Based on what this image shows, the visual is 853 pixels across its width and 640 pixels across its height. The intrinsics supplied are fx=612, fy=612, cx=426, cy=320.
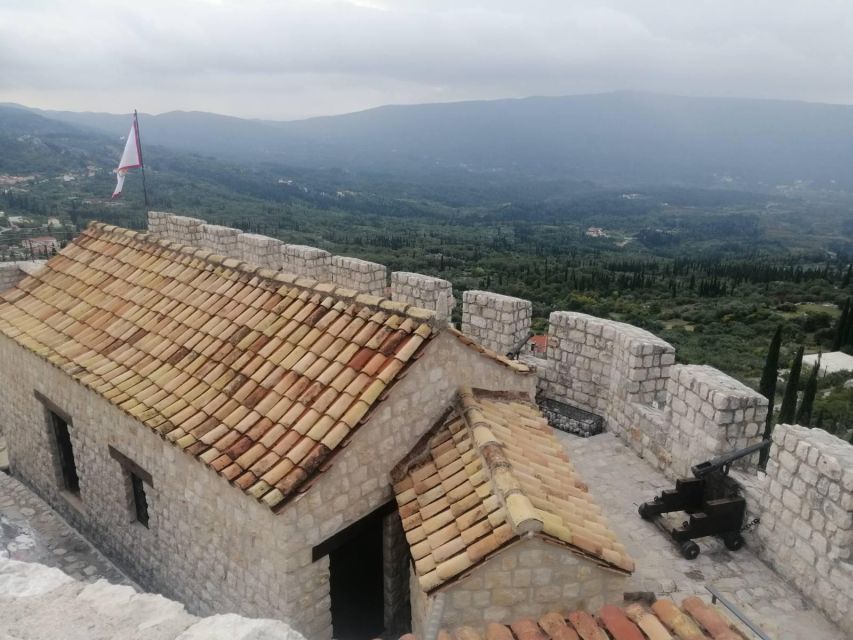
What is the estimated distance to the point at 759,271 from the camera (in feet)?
192

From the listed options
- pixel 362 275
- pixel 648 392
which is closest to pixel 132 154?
pixel 362 275

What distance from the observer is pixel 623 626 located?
403cm

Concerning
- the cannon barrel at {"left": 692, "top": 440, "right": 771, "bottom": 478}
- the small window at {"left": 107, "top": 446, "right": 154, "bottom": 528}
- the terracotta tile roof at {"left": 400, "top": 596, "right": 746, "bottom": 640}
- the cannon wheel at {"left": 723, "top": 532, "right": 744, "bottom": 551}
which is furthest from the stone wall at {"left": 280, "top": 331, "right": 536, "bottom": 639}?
the cannon wheel at {"left": 723, "top": 532, "right": 744, "bottom": 551}

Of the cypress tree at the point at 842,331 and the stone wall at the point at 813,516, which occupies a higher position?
the stone wall at the point at 813,516

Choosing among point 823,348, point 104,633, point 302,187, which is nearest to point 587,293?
point 823,348

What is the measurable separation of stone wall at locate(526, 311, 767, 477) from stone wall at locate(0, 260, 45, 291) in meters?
9.70

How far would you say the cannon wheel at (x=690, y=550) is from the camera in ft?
20.2

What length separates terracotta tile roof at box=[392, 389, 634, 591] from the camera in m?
4.31

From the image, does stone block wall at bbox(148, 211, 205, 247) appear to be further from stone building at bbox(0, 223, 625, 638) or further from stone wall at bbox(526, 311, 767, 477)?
stone wall at bbox(526, 311, 767, 477)

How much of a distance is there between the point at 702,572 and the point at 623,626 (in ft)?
8.23

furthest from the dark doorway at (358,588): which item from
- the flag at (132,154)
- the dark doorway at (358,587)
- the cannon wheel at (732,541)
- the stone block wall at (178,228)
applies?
the flag at (132,154)

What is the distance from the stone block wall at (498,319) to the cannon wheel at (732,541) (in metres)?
3.76

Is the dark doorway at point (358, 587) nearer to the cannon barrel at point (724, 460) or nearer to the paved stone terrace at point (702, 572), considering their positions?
the paved stone terrace at point (702, 572)

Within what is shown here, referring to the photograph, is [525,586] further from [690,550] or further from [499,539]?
[690,550]
